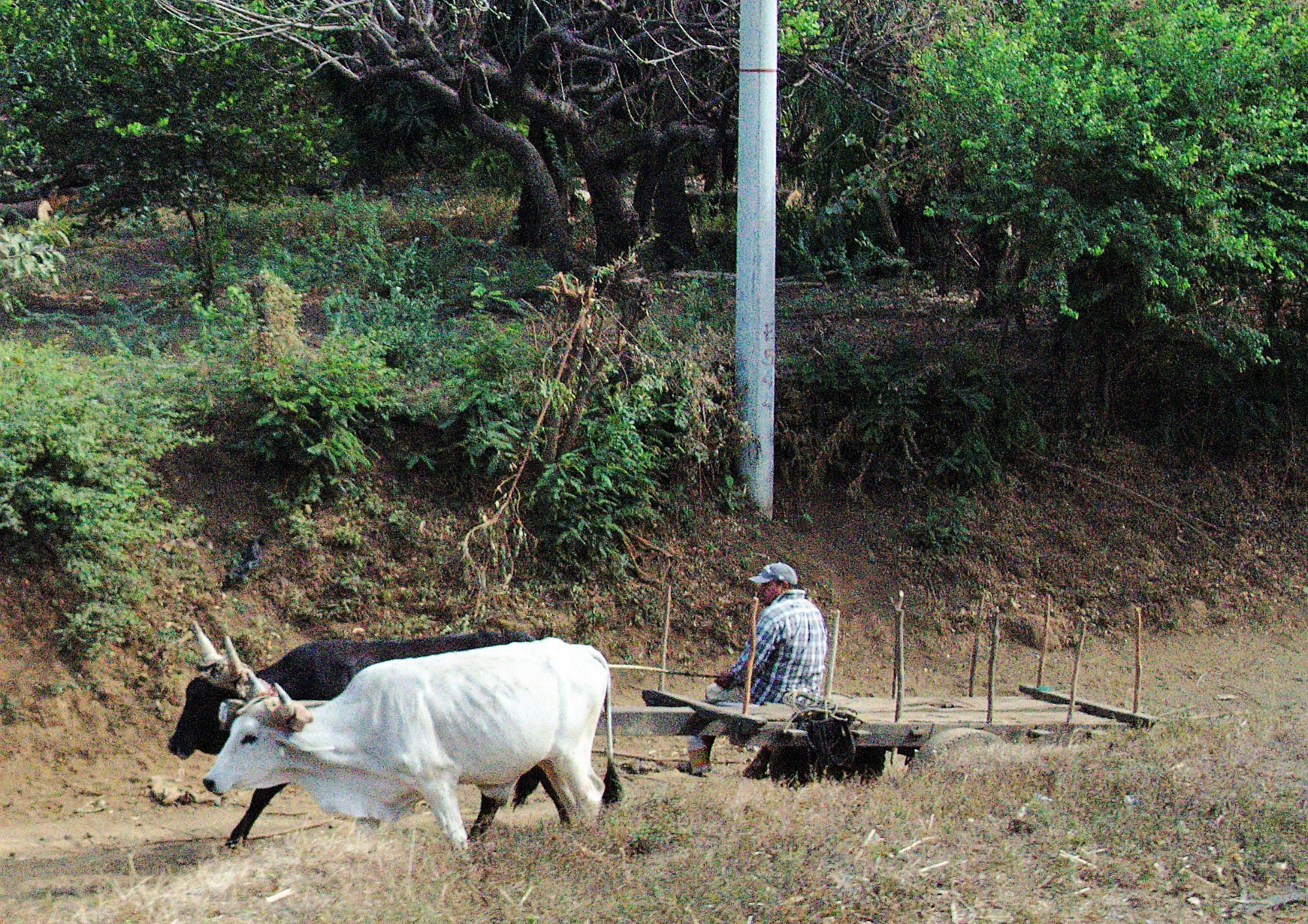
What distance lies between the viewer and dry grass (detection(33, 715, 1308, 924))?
5918 millimetres

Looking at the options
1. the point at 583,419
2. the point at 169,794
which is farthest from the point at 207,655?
the point at 583,419

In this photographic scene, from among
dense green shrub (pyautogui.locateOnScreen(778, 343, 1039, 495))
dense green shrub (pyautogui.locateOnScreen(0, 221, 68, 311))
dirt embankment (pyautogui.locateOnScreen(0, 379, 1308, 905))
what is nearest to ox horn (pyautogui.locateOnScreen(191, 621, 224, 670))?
→ dirt embankment (pyautogui.locateOnScreen(0, 379, 1308, 905))

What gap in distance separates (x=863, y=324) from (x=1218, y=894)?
889cm

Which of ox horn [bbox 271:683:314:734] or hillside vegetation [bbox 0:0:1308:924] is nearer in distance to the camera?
ox horn [bbox 271:683:314:734]

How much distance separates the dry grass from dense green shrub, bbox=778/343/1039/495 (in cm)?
528

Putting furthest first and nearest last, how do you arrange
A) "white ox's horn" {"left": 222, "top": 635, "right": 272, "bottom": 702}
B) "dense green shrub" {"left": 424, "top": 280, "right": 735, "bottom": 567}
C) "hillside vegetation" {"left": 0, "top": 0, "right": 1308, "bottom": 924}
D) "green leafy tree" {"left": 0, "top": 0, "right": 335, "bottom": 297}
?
"green leafy tree" {"left": 0, "top": 0, "right": 335, "bottom": 297} → "dense green shrub" {"left": 424, "top": 280, "right": 735, "bottom": 567} → "hillside vegetation" {"left": 0, "top": 0, "right": 1308, "bottom": 924} → "white ox's horn" {"left": 222, "top": 635, "right": 272, "bottom": 702}

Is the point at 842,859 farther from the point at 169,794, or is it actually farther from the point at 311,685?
the point at 169,794

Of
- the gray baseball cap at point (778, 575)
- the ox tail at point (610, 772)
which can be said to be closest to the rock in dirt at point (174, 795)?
the ox tail at point (610, 772)

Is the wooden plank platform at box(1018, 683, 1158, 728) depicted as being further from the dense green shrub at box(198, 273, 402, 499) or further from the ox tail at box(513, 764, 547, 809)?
the dense green shrub at box(198, 273, 402, 499)

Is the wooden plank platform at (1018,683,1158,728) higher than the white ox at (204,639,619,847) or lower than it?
lower

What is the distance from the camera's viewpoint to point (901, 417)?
13016mm

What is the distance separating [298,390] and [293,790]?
138 inches

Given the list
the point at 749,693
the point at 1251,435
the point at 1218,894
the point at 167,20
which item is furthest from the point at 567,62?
the point at 1218,894

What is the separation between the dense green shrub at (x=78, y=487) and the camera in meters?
9.41
